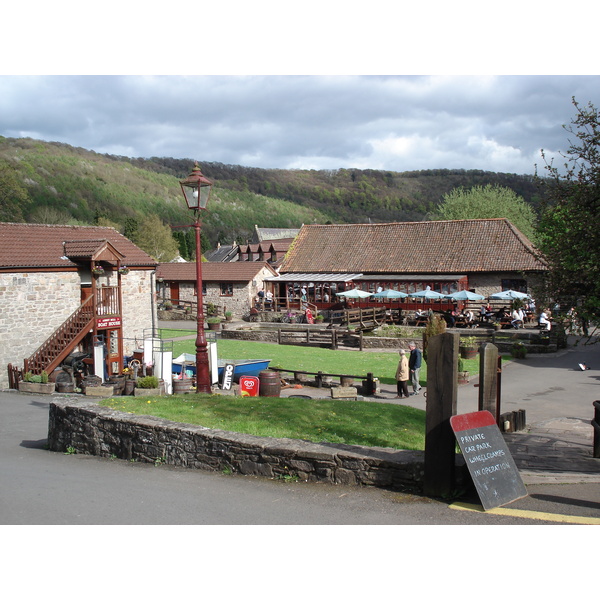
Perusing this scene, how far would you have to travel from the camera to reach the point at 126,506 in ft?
22.2

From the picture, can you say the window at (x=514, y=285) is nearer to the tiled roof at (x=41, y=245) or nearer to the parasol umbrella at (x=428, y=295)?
the parasol umbrella at (x=428, y=295)

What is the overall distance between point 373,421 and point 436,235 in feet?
116

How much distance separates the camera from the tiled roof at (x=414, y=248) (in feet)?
130

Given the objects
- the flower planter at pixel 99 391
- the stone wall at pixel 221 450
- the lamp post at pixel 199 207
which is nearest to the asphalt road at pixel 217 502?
the stone wall at pixel 221 450

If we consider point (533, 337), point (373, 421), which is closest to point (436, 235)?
point (533, 337)

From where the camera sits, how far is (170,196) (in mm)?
128250

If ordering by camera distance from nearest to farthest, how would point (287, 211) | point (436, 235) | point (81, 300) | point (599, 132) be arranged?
point (599, 132) < point (81, 300) < point (436, 235) < point (287, 211)

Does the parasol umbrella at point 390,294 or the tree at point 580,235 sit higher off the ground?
the tree at point 580,235

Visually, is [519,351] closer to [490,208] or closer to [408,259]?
[408,259]

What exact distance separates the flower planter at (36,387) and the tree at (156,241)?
52256 millimetres

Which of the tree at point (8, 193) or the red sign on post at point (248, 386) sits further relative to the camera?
the tree at point (8, 193)

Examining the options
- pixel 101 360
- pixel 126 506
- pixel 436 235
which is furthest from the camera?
pixel 436 235

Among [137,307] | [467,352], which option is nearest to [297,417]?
[467,352]

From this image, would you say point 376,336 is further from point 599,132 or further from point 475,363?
point 599,132
